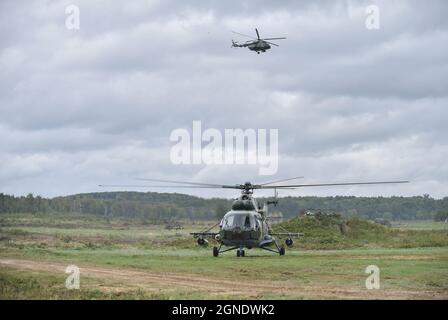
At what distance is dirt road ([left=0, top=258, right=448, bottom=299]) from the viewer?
72.3 ft

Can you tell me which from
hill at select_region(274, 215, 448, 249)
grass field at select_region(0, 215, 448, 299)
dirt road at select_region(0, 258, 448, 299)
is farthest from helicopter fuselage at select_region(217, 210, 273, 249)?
hill at select_region(274, 215, 448, 249)

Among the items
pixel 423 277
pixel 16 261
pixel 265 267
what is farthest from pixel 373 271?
pixel 16 261

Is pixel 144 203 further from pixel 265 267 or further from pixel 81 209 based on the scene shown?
pixel 265 267

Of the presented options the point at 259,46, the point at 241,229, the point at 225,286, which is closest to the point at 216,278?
the point at 225,286

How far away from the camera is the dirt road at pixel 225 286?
72.3 ft

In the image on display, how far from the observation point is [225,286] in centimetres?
2469
